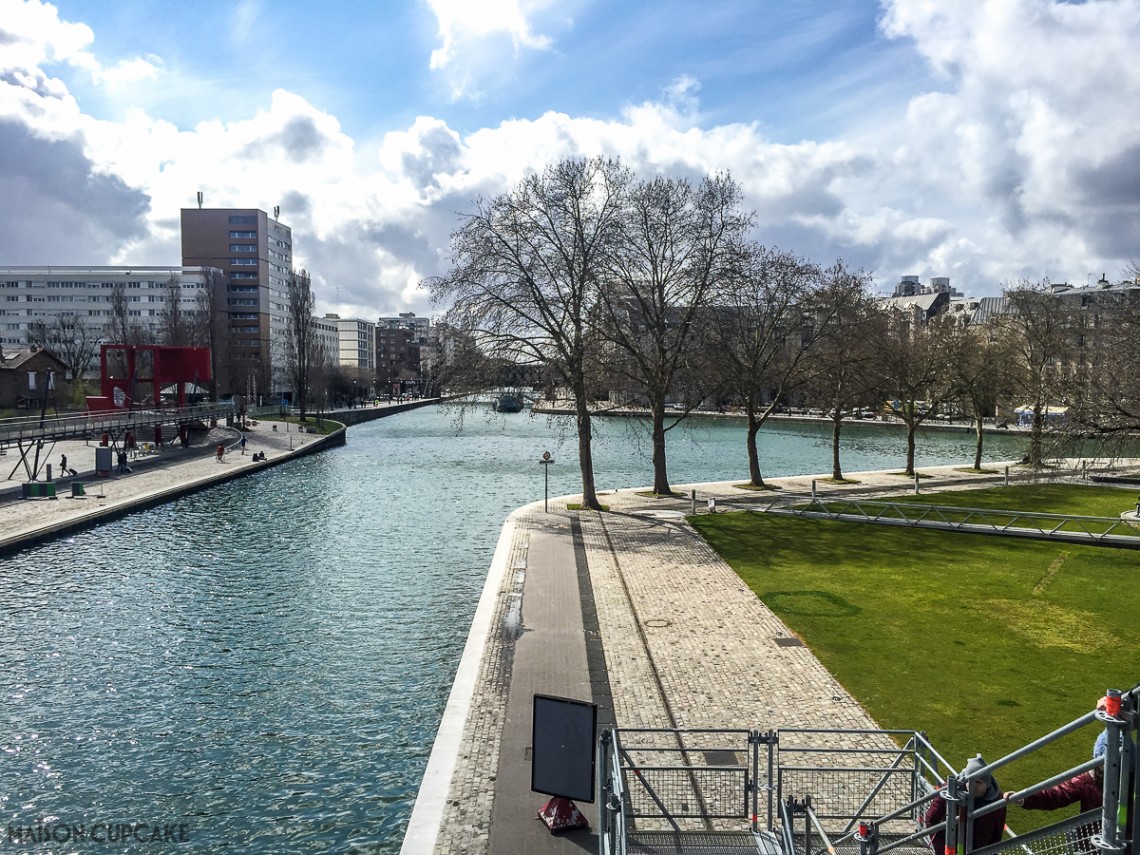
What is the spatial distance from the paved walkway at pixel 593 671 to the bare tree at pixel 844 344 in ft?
57.4

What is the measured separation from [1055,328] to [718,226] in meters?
24.8

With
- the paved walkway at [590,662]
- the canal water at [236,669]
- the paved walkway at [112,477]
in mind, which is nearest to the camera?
the paved walkway at [590,662]

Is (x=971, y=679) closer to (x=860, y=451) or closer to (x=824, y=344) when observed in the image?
(x=824, y=344)

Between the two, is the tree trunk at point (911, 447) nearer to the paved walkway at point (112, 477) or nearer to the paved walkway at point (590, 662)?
the paved walkway at point (590, 662)

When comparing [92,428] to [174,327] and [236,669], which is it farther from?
[174,327]

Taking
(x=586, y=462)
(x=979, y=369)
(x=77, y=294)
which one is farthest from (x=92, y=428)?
(x=77, y=294)

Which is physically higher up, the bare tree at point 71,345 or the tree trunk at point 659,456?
the bare tree at point 71,345

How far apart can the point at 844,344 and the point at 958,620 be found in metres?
23.7

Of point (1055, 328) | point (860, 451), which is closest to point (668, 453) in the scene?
point (860, 451)

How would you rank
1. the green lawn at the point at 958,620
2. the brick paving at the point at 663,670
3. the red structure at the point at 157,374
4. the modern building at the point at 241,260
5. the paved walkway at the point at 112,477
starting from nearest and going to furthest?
the brick paving at the point at 663,670 → the green lawn at the point at 958,620 → the paved walkway at the point at 112,477 → the red structure at the point at 157,374 → the modern building at the point at 241,260

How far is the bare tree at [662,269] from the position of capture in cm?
3531

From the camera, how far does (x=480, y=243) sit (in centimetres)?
3362

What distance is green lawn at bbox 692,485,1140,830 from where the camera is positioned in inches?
539

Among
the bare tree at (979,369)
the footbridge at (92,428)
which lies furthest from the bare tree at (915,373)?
the footbridge at (92,428)
